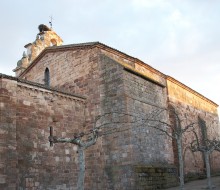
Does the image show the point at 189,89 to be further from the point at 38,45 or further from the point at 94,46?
the point at 38,45

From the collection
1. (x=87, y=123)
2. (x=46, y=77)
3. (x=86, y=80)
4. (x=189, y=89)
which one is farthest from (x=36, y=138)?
(x=189, y=89)

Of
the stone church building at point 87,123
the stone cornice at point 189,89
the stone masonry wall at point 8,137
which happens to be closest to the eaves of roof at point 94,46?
the stone church building at point 87,123

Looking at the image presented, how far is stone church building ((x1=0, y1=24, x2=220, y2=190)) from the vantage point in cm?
1116

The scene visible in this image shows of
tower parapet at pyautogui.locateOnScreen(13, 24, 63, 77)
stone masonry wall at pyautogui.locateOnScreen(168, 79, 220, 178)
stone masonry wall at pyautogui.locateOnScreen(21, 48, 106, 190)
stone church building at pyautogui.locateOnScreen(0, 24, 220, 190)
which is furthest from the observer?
tower parapet at pyautogui.locateOnScreen(13, 24, 63, 77)

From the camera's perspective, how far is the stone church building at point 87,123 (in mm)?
11156

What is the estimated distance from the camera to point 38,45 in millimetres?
23188

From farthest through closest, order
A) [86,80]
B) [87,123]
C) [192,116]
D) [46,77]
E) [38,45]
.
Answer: [38,45] → [192,116] → [46,77] → [86,80] → [87,123]

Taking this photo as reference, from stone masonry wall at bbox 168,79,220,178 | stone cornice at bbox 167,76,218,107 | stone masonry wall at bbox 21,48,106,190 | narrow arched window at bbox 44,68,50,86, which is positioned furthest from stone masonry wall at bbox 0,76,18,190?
stone cornice at bbox 167,76,218,107

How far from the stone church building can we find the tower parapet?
5.79 metres

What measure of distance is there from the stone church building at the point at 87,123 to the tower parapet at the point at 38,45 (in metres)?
5.79

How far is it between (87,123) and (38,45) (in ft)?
36.9

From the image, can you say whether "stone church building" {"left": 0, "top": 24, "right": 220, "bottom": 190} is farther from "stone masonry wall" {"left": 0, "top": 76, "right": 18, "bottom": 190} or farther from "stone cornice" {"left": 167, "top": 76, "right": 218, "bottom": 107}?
"stone cornice" {"left": 167, "top": 76, "right": 218, "bottom": 107}

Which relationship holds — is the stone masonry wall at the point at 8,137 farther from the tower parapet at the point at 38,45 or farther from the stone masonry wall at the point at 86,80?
the tower parapet at the point at 38,45

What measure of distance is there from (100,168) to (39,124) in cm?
336
